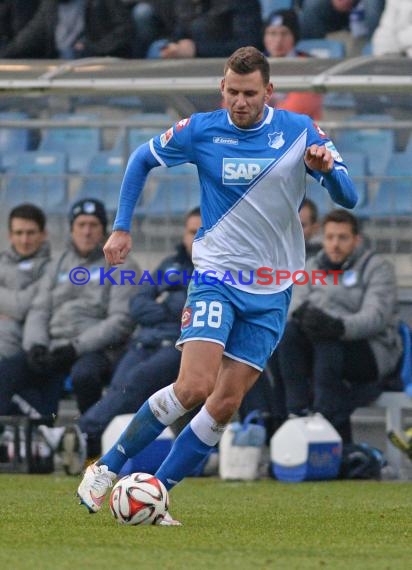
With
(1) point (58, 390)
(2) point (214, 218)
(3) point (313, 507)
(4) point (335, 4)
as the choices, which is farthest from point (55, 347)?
(4) point (335, 4)

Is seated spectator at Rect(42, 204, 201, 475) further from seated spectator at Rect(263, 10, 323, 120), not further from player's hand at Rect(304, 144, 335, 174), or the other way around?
→ player's hand at Rect(304, 144, 335, 174)

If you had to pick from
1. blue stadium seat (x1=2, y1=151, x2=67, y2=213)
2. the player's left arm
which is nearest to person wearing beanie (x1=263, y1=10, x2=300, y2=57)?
blue stadium seat (x1=2, y1=151, x2=67, y2=213)

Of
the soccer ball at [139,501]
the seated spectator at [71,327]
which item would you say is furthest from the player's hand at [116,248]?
the seated spectator at [71,327]

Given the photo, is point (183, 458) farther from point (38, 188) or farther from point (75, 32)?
point (75, 32)

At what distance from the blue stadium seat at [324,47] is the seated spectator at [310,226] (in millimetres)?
3524

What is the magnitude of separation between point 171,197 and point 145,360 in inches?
60.1

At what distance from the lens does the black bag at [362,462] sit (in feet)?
37.2

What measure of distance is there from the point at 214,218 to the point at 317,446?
3.85m

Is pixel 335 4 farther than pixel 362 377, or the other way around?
pixel 335 4

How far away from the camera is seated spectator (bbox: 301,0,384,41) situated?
15.5 meters

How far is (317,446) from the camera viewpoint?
11.0 meters

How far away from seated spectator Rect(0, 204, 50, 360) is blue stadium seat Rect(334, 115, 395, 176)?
2.54m

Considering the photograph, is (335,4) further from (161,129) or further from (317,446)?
(317,446)

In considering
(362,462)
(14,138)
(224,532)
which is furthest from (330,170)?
(14,138)
